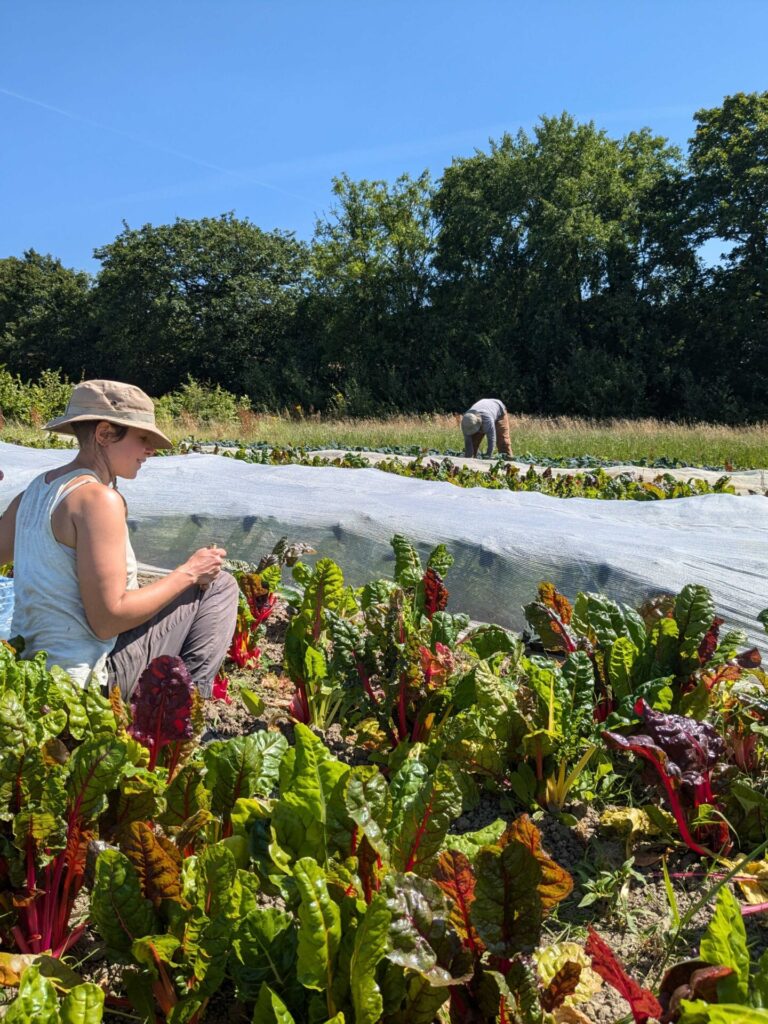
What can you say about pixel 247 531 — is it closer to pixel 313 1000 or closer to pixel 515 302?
pixel 313 1000

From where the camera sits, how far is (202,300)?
35.0 metres

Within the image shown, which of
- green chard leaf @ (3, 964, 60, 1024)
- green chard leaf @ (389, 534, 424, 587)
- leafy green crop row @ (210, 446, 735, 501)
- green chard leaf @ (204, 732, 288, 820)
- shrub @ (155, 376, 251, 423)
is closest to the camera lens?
green chard leaf @ (3, 964, 60, 1024)

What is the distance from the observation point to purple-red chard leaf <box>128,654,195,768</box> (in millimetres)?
1860

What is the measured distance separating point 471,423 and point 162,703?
31.1 ft

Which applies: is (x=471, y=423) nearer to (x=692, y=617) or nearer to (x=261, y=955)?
(x=692, y=617)

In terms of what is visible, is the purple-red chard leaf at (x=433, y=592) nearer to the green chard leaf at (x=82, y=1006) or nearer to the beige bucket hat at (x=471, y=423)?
the green chard leaf at (x=82, y=1006)

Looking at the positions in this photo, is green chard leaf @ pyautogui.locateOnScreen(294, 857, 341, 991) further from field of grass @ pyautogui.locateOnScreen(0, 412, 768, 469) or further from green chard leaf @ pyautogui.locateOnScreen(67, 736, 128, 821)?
field of grass @ pyautogui.locateOnScreen(0, 412, 768, 469)

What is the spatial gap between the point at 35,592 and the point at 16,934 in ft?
3.68

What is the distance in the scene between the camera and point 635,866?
80.4 inches

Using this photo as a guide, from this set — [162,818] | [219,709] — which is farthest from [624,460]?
[162,818]

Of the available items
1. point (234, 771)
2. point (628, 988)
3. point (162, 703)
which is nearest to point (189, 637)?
point (162, 703)

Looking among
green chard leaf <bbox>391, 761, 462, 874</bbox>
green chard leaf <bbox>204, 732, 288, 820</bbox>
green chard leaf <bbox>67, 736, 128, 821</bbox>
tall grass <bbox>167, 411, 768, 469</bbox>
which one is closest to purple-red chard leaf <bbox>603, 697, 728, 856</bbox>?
green chard leaf <bbox>391, 761, 462, 874</bbox>

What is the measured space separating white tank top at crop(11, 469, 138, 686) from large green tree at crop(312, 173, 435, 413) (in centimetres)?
2618

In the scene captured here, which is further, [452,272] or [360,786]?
[452,272]
